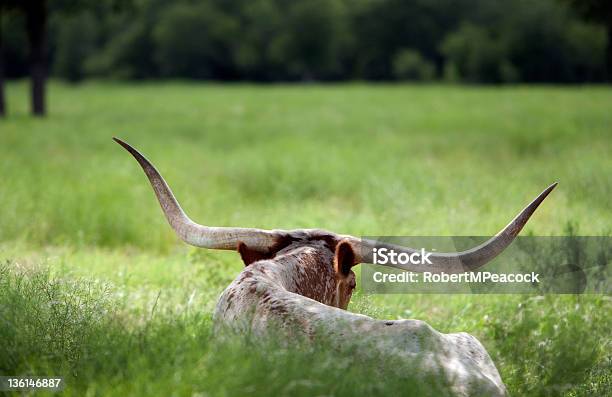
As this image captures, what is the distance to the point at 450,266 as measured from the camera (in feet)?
12.9

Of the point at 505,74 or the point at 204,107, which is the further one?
the point at 505,74

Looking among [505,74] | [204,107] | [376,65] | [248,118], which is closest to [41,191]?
[248,118]

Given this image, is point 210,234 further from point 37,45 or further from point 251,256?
point 37,45

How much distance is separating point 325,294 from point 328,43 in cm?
8512

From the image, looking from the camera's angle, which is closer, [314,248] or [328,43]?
[314,248]

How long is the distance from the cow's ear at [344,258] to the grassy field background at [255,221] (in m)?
0.72

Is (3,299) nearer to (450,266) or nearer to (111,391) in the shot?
(111,391)

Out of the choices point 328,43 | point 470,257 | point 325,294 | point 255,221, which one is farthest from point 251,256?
point 328,43

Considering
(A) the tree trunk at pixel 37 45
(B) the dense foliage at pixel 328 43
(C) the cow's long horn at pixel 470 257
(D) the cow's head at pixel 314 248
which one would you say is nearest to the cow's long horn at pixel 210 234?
(D) the cow's head at pixel 314 248

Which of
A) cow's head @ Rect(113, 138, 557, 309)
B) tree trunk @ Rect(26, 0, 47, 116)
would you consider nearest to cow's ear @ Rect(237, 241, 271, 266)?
cow's head @ Rect(113, 138, 557, 309)

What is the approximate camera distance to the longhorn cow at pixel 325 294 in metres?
3.34

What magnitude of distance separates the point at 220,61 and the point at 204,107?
203 feet

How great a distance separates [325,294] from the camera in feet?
13.8

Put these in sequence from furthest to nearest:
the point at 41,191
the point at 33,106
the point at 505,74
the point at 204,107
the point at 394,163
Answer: the point at 505,74, the point at 204,107, the point at 33,106, the point at 394,163, the point at 41,191
